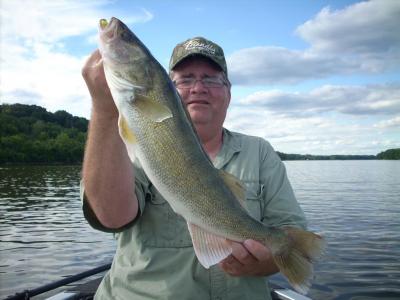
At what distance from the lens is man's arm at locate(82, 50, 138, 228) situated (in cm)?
283

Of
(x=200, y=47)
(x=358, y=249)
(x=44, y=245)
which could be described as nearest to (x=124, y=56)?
(x=200, y=47)

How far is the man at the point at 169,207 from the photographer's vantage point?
2922mm

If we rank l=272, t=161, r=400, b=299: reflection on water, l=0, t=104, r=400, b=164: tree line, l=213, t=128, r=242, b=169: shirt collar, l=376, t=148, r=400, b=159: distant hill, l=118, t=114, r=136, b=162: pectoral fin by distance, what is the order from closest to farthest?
l=118, t=114, r=136, b=162: pectoral fin → l=213, t=128, r=242, b=169: shirt collar → l=272, t=161, r=400, b=299: reflection on water → l=0, t=104, r=400, b=164: tree line → l=376, t=148, r=400, b=159: distant hill

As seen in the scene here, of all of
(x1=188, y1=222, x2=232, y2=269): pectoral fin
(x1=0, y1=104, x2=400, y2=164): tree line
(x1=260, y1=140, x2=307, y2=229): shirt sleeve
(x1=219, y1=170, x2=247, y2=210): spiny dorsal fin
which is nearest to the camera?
(x1=188, y1=222, x2=232, y2=269): pectoral fin

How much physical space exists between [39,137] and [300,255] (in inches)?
5003

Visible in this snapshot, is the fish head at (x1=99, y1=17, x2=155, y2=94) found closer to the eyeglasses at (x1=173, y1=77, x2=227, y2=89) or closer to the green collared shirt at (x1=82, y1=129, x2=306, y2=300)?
the green collared shirt at (x1=82, y1=129, x2=306, y2=300)

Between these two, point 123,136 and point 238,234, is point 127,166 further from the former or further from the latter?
point 238,234

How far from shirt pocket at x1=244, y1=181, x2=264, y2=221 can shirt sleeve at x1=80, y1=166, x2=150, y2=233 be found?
39.9 inches

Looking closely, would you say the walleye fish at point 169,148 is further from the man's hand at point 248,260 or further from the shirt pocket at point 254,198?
the shirt pocket at point 254,198

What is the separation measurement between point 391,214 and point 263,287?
66.8 ft

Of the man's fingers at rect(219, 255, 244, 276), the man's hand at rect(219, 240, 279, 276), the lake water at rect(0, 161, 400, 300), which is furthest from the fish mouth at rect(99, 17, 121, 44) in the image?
the lake water at rect(0, 161, 400, 300)

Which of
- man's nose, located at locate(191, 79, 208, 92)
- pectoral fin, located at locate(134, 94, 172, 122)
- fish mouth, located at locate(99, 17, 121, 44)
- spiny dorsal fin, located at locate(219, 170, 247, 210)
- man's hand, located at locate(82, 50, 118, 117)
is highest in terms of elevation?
fish mouth, located at locate(99, 17, 121, 44)

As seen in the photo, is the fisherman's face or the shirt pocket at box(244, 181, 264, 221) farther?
the fisherman's face

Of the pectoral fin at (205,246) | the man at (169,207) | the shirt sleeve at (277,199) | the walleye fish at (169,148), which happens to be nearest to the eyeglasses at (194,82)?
the man at (169,207)
